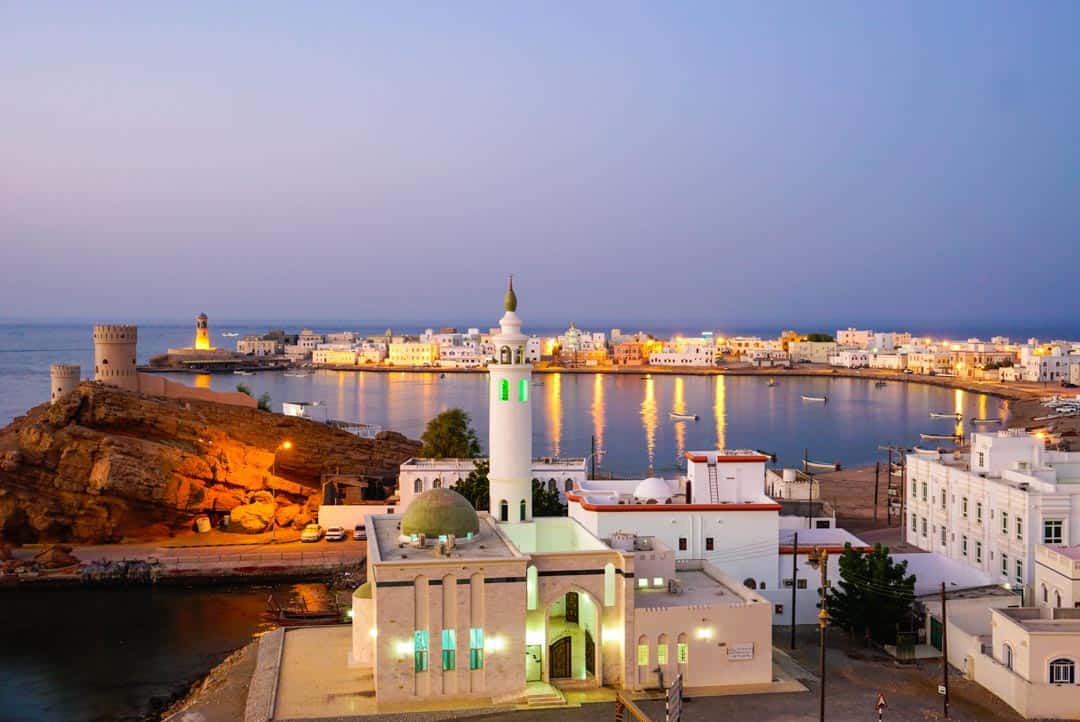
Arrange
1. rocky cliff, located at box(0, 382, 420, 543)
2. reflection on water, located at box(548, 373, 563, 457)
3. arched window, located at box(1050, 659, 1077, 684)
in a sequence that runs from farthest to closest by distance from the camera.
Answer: reflection on water, located at box(548, 373, 563, 457)
rocky cliff, located at box(0, 382, 420, 543)
arched window, located at box(1050, 659, 1077, 684)

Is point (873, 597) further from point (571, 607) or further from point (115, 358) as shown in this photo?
point (115, 358)

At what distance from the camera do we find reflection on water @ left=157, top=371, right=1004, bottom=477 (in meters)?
66.2

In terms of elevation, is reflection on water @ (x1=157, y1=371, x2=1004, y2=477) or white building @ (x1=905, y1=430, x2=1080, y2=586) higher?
white building @ (x1=905, y1=430, x2=1080, y2=586)

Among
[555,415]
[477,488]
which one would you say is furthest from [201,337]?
[477,488]

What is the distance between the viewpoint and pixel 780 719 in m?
15.9

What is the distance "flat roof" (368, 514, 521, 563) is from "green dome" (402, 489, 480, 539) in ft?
0.76

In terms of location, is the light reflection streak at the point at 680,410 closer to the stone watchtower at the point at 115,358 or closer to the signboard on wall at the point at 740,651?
the stone watchtower at the point at 115,358

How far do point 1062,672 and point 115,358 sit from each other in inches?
1488

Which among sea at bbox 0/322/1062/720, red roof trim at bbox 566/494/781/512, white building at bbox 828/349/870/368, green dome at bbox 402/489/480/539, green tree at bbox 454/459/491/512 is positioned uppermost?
white building at bbox 828/349/870/368

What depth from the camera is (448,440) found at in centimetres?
3975

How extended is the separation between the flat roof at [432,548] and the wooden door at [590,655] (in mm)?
2137

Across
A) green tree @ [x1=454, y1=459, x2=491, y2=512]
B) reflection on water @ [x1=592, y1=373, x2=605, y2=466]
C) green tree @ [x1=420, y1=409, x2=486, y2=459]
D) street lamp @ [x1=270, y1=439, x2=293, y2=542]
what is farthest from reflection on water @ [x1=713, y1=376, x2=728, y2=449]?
green tree @ [x1=454, y1=459, x2=491, y2=512]

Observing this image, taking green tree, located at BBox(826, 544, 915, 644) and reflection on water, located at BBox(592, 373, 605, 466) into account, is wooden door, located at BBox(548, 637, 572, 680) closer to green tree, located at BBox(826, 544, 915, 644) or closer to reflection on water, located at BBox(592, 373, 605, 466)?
green tree, located at BBox(826, 544, 915, 644)

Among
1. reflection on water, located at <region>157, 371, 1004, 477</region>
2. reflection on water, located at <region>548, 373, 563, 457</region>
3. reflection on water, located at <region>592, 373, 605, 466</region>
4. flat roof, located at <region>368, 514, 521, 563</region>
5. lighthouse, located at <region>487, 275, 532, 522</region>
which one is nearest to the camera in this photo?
flat roof, located at <region>368, 514, 521, 563</region>
